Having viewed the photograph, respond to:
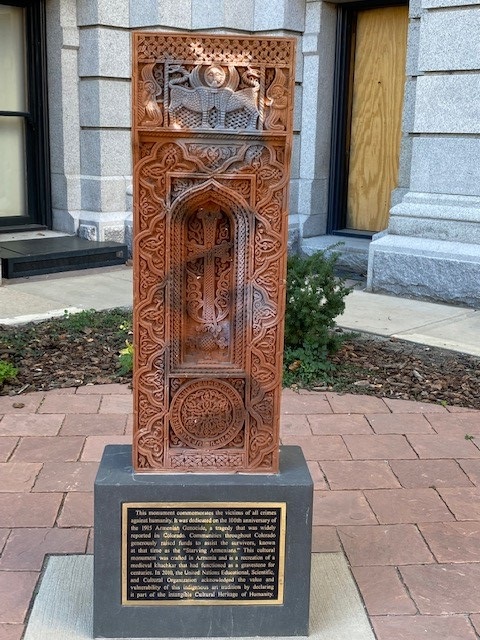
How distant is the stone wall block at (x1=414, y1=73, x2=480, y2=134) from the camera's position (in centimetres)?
805

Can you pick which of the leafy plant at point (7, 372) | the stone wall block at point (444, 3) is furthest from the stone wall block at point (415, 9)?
the leafy plant at point (7, 372)

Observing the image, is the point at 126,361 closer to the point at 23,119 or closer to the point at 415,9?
the point at 415,9

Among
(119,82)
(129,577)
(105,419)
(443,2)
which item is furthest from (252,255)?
(119,82)

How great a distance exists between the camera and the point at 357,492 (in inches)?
161

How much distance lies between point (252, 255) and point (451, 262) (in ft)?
19.5

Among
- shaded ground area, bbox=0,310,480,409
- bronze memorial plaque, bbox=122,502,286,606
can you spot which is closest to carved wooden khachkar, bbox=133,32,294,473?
bronze memorial plaque, bbox=122,502,286,606

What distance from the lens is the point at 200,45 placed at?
256 cm

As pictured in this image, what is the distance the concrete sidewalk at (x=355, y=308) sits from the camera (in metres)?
7.11

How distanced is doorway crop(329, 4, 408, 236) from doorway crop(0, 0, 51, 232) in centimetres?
394

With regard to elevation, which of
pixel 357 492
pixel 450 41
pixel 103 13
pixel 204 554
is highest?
pixel 103 13

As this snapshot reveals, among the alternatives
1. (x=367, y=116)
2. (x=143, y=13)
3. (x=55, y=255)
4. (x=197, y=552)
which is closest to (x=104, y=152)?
(x=55, y=255)

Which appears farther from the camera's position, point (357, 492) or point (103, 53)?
point (103, 53)

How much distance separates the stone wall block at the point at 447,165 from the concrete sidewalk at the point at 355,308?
1246 mm

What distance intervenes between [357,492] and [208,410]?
1.54 meters
